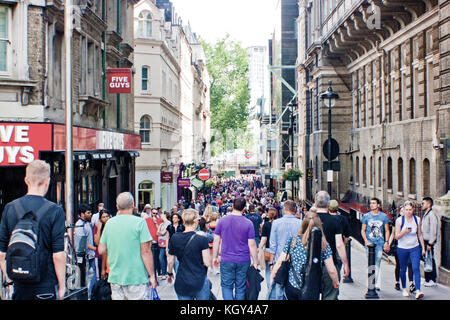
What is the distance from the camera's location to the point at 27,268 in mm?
5773

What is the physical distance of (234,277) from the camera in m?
9.02

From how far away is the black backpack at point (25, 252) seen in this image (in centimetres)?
577

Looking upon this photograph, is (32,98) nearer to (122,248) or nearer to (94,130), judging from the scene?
(94,130)

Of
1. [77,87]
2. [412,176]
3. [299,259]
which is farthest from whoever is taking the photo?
[412,176]

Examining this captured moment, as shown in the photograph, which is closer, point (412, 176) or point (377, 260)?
point (377, 260)

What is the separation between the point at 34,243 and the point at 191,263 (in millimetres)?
2666

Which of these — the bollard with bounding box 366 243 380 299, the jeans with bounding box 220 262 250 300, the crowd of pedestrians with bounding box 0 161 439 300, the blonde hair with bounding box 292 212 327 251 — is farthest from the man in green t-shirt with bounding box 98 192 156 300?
the bollard with bounding box 366 243 380 299

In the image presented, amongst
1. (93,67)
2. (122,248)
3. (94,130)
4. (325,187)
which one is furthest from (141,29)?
(122,248)

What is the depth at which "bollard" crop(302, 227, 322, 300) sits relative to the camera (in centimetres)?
741

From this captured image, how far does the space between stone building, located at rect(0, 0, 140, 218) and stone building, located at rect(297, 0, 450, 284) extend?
30.1ft

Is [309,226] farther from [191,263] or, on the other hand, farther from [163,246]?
[163,246]

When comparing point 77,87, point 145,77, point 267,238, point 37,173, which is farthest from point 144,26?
point 37,173

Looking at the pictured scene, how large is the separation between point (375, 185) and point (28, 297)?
24.9 meters

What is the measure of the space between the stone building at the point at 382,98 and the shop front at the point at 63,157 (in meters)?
8.93
